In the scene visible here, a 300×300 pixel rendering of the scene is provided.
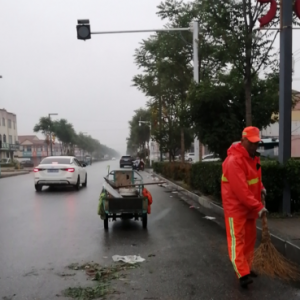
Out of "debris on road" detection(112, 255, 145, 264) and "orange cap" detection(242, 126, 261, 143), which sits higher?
"orange cap" detection(242, 126, 261, 143)

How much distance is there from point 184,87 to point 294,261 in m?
15.1

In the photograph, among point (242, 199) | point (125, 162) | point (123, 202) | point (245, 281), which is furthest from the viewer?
point (125, 162)

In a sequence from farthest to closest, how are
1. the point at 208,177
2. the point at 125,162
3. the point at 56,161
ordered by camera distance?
the point at 125,162, the point at 56,161, the point at 208,177

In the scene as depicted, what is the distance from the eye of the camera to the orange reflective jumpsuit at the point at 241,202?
15.3 feet

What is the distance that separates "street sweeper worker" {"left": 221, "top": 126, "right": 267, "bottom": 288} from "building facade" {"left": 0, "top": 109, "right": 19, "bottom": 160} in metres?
74.4

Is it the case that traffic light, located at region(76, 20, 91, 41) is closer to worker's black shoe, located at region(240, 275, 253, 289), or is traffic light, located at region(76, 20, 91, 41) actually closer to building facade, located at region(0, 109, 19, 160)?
worker's black shoe, located at region(240, 275, 253, 289)

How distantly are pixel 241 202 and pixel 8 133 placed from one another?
82.6 m

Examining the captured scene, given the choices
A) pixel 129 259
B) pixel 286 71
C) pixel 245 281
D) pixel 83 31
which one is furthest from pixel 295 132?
pixel 245 281

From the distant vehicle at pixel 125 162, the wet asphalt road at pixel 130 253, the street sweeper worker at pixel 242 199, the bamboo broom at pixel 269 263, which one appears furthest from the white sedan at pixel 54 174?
the distant vehicle at pixel 125 162

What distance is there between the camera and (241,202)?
15.6 ft

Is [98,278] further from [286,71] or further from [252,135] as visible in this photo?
[286,71]

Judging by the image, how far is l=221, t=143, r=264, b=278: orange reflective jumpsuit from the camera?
4.68 meters

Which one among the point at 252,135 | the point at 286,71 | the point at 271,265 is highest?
the point at 286,71

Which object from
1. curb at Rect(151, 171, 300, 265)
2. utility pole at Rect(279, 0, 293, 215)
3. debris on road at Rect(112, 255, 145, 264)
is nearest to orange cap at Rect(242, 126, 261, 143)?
curb at Rect(151, 171, 300, 265)
